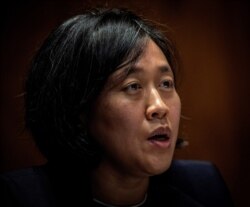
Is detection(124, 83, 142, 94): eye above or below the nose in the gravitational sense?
above

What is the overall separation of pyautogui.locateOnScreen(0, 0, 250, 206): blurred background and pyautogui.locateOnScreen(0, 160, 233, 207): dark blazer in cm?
37

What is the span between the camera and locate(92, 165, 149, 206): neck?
4.10 feet

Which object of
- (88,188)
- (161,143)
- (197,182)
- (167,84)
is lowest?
(197,182)

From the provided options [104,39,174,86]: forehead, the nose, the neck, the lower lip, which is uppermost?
[104,39,174,86]: forehead

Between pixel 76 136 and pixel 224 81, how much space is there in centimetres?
91

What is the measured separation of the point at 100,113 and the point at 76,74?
0.13 m

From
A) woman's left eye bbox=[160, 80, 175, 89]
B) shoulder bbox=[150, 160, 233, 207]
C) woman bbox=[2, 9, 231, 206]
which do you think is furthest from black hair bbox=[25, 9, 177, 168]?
shoulder bbox=[150, 160, 233, 207]

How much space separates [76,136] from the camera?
121 centimetres

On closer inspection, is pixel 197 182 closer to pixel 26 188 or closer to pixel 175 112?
pixel 175 112

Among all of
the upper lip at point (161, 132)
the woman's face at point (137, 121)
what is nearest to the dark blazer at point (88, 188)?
the woman's face at point (137, 121)

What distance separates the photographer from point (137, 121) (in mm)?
1142

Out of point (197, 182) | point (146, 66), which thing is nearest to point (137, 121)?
point (146, 66)

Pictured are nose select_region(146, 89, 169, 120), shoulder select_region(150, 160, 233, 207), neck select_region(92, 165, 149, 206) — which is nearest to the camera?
nose select_region(146, 89, 169, 120)

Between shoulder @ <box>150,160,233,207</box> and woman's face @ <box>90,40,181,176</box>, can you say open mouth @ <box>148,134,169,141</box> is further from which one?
shoulder @ <box>150,160,233,207</box>
